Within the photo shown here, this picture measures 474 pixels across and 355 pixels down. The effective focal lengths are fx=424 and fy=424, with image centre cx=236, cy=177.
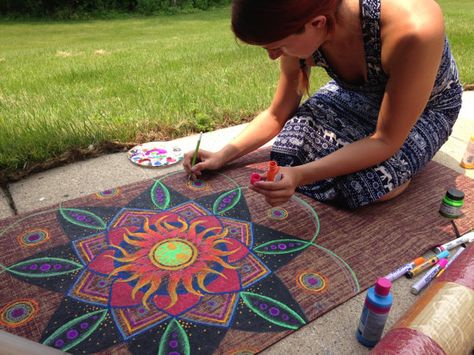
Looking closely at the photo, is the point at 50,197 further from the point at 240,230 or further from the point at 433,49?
the point at 433,49

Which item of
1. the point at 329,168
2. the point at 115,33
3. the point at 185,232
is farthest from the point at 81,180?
the point at 115,33

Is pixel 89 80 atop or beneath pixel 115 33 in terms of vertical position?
atop

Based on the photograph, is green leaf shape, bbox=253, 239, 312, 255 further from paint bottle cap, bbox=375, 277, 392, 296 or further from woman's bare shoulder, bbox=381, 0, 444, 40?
A: woman's bare shoulder, bbox=381, 0, 444, 40

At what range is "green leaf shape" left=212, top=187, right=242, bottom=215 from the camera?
77.4 inches

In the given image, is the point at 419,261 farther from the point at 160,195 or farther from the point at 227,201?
the point at 160,195

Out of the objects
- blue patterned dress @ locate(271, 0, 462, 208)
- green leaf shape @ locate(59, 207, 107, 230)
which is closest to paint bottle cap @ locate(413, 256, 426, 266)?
blue patterned dress @ locate(271, 0, 462, 208)

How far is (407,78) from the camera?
1.62 m

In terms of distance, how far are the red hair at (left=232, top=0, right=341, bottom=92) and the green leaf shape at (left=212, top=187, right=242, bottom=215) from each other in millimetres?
791

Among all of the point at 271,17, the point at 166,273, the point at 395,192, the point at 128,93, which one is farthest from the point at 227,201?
the point at 128,93

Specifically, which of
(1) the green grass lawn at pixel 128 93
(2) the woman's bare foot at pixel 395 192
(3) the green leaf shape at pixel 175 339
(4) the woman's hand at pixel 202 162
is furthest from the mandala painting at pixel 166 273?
(1) the green grass lawn at pixel 128 93

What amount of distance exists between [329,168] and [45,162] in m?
1.52

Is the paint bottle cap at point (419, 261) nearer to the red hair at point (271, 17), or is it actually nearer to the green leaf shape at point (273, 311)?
the green leaf shape at point (273, 311)

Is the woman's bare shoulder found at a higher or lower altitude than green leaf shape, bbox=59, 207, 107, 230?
higher

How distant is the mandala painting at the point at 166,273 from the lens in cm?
135
